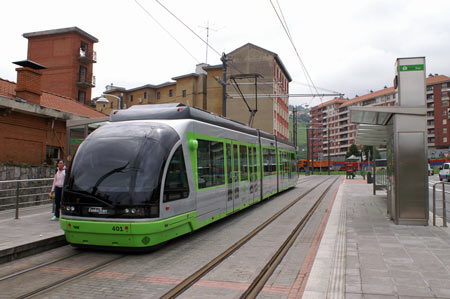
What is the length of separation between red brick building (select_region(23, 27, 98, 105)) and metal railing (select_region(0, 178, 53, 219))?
92.5 ft

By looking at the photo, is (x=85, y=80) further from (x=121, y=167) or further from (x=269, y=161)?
(x=121, y=167)

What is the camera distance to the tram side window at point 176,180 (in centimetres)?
691

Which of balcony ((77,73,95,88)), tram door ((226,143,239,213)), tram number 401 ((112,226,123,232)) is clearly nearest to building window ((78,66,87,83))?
balcony ((77,73,95,88))

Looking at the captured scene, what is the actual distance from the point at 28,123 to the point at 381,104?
9834cm

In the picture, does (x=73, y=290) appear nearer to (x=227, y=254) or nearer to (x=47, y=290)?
(x=47, y=290)

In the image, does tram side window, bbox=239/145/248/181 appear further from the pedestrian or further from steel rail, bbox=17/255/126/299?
steel rail, bbox=17/255/126/299

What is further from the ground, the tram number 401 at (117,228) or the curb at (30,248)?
the tram number 401 at (117,228)

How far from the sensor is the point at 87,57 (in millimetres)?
39250

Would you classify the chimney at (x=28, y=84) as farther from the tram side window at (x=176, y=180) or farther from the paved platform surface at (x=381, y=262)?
the paved platform surface at (x=381, y=262)

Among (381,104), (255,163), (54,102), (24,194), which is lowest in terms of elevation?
(24,194)

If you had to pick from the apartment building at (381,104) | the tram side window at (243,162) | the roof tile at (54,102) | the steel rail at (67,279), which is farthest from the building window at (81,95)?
the steel rail at (67,279)

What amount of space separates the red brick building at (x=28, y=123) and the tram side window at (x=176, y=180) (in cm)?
913

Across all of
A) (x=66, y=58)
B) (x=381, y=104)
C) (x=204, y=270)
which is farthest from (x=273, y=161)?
(x=381, y=104)

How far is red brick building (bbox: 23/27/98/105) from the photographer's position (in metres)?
38.7
